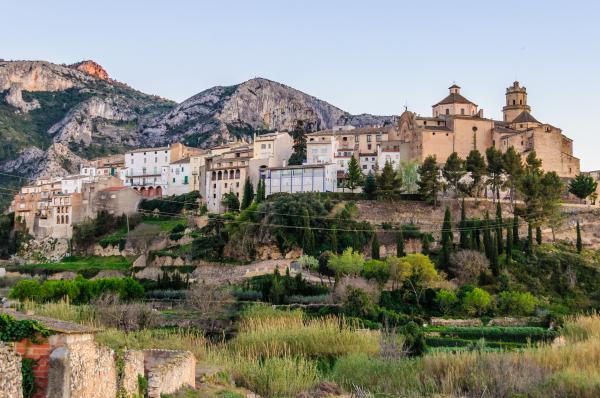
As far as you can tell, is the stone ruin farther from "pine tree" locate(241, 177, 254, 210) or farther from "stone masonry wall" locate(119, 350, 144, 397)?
"pine tree" locate(241, 177, 254, 210)

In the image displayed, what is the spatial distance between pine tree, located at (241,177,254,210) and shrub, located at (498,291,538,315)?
2706cm

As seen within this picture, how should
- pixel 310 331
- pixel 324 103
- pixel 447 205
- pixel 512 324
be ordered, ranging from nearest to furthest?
pixel 310 331 < pixel 512 324 < pixel 447 205 < pixel 324 103

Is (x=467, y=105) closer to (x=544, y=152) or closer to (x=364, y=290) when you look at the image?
(x=544, y=152)

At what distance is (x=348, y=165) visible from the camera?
239ft

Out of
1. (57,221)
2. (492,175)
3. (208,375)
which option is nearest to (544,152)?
(492,175)

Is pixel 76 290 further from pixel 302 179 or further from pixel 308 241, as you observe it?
pixel 302 179

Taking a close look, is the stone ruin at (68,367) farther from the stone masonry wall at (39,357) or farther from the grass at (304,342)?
the grass at (304,342)

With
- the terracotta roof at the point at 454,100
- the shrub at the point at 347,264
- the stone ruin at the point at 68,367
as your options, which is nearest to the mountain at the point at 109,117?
the terracotta roof at the point at 454,100

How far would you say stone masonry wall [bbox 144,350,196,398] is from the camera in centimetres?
1758

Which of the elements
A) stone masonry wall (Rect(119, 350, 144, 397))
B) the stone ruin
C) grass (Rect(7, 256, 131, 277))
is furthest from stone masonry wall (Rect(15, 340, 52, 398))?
grass (Rect(7, 256, 131, 277))

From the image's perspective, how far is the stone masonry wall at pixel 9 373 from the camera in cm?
1130

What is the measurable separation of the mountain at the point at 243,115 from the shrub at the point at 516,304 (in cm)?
8498

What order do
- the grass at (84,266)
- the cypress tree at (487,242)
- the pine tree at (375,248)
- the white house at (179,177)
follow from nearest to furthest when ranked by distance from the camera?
the cypress tree at (487,242), the pine tree at (375,248), the grass at (84,266), the white house at (179,177)

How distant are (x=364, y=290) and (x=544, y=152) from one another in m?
37.7
